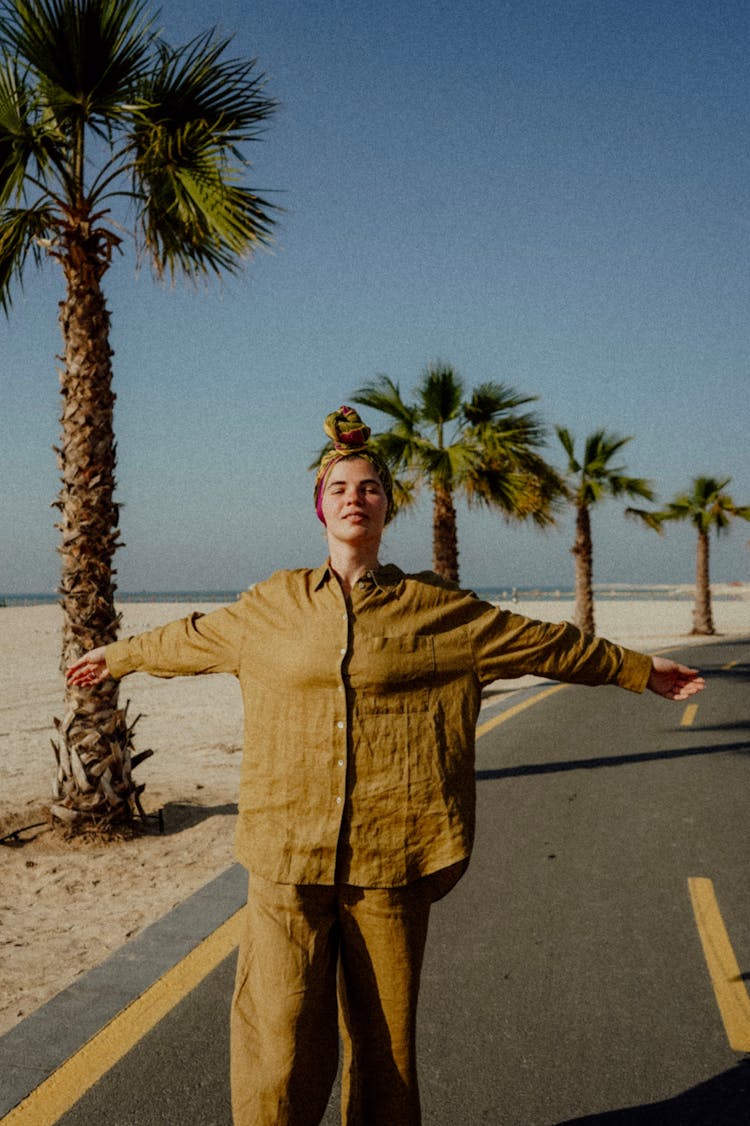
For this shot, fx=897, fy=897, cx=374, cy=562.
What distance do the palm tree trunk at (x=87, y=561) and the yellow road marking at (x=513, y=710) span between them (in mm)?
4672

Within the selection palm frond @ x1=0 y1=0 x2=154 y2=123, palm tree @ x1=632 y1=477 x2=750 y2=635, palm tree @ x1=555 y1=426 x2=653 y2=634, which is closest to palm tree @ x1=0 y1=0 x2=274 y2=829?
palm frond @ x1=0 y1=0 x2=154 y2=123

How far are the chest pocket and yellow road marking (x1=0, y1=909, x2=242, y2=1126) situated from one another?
184 centimetres

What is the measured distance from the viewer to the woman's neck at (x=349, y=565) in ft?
7.64

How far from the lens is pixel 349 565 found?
2.33m

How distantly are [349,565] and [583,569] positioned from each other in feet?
73.7

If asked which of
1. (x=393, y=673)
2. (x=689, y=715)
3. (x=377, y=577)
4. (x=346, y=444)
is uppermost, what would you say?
(x=346, y=444)

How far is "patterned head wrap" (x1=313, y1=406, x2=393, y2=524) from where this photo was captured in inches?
93.6

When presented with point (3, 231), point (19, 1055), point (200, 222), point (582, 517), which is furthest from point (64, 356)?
point (582, 517)

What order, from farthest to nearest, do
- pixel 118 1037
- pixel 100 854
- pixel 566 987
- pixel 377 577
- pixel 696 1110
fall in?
pixel 100 854
pixel 566 987
pixel 118 1037
pixel 696 1110
pixel 377 577

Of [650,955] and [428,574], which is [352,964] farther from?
[650,955]

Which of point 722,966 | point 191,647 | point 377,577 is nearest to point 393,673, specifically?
point 377,577

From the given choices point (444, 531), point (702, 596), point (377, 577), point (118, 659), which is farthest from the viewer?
point (702, 596)

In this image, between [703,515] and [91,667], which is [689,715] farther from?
[703,515]

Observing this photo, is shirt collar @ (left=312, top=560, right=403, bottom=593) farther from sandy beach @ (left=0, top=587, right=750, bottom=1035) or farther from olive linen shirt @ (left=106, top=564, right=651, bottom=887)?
sandy beach @ (left=0, top=587, right=750, bottom=1035)
